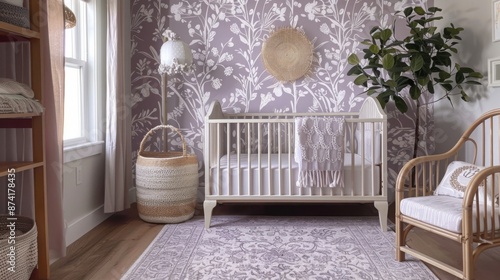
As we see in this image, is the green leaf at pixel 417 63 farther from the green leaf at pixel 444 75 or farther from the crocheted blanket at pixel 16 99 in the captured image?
the crocheted blanket at pixel 16 99

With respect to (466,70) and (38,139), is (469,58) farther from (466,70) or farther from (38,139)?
(38,139)

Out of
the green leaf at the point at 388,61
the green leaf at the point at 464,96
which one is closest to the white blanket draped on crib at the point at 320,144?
the green leaf at the point at 388,61

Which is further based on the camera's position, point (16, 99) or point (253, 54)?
point (253, 54)

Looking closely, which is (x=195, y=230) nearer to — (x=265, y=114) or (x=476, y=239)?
(x=265, y=114)

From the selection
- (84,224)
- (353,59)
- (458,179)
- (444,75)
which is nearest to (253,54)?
(353,59)

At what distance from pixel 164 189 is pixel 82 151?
601mm

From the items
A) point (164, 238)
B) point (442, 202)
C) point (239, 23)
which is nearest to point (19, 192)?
point (164, 238)

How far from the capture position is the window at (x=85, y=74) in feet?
9.46

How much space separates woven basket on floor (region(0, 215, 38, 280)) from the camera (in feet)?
5.33

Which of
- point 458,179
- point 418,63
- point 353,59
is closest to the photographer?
point 458,179

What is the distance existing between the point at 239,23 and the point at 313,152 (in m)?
1.44

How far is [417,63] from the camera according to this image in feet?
10.1

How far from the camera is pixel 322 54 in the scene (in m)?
3.70

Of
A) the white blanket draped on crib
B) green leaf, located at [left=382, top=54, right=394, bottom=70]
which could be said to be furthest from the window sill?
green leaf, located at [left=382, top=54, right=394, bottom=70]
